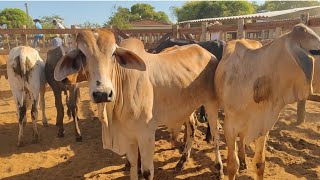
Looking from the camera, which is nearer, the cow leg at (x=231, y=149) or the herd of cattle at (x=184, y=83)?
the herd of cattle at (x=184, y=83)

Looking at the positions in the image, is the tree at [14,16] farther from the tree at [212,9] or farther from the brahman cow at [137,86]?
the brahman cow at [137,86]

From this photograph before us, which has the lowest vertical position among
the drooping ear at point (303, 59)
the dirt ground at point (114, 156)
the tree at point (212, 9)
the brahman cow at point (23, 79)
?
the dirt ground at point (114, 156)

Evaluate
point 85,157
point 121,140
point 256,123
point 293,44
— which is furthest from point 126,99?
point 85,157

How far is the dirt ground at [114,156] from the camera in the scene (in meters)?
4.50

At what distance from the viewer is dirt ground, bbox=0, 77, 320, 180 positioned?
4500 millimetres

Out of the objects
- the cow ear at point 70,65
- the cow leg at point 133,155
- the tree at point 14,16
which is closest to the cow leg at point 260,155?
the cow leg at point 133,155

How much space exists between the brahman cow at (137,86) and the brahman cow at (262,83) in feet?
1.41

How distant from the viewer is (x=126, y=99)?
322 cm

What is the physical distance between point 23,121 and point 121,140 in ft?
10.4

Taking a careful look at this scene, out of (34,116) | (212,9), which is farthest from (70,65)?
(212,9)

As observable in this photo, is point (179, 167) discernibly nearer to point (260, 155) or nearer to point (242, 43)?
point (260, 155)

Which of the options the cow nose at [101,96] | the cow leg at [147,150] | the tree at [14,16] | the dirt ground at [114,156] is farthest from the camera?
the tree at [14,16]

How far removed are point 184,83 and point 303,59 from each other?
1.45 m

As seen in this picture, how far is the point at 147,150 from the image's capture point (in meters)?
3.39
